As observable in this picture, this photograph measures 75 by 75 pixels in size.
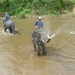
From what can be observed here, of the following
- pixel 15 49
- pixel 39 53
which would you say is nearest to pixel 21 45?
pixel 15 49

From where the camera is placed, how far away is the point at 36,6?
24.0 metres

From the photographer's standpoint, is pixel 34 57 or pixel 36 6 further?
pixel 36 6

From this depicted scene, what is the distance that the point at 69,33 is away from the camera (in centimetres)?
1312

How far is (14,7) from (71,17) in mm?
7324

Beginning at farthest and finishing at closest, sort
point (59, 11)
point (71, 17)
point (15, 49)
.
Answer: point (59, 11), point (71, 17), point (15, 49)

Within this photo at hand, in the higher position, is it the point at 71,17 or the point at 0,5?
the point at 0,5

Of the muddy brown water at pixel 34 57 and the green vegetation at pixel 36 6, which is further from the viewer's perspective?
the green vegetation at pixel 36 6

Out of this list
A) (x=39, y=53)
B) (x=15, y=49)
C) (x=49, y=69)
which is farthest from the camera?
(x=15, y=49)

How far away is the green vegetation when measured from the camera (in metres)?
22.6

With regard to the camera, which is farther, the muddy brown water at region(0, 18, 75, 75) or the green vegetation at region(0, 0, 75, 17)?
the green vegetation at region(0, 0, 75, 17)

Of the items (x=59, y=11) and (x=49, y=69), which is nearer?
(x=49, y=69)

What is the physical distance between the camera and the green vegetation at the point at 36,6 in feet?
74.1

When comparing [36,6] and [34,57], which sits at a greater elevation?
[34,57]

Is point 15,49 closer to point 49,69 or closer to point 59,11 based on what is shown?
point 49,69
